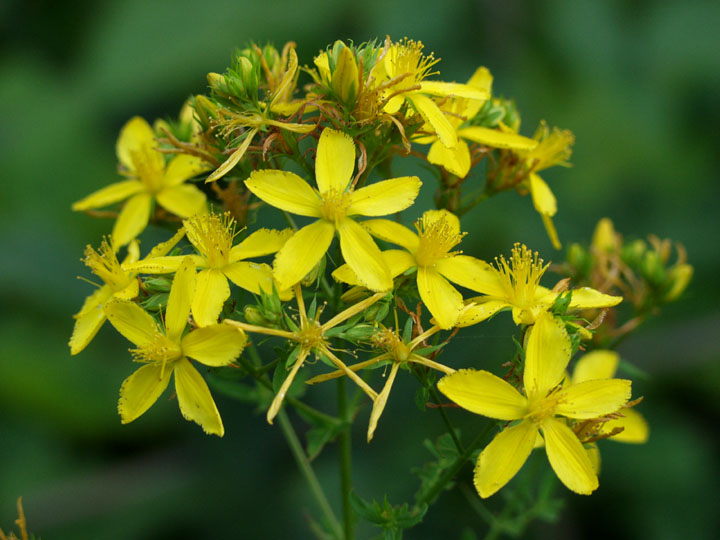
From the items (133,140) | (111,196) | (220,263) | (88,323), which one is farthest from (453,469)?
(133,140)

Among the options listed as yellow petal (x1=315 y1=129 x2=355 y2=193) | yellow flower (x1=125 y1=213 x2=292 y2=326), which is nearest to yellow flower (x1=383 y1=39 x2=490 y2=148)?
yellow petal (x1=315 y1=129 x2=355 y2=193)

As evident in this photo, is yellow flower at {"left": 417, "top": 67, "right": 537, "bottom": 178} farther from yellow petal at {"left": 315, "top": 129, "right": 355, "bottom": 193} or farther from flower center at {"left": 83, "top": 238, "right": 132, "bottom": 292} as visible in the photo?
flower center at {"left": 83, "top": 238, "right": 132, "bottom": 292}

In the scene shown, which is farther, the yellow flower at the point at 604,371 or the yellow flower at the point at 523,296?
the yellow flower at the point at 604,371

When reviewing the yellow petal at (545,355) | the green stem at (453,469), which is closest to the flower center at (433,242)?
the yellow petal at (545,355)

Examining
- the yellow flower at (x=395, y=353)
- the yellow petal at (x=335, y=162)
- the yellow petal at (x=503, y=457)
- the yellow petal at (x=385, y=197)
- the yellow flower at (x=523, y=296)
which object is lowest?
the yellow petal at (x=503, y=457)

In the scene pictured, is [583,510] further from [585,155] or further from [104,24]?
[104,24]

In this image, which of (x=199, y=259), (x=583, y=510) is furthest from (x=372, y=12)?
(x=583, y=510)

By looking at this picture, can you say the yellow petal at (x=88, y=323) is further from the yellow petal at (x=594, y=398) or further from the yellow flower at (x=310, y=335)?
the yellow petal at (x=594, y=398)
